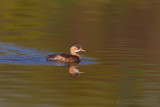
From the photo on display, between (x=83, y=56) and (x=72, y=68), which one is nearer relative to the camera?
(x=72, y=68)

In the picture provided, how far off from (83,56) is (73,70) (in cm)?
216

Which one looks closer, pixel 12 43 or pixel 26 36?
pixel 12 43

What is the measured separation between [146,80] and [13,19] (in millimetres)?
11917

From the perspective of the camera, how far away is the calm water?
380 inches

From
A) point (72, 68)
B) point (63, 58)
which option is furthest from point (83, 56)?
point (72, 68)

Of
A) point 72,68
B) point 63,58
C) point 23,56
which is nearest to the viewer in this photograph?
point 72,68

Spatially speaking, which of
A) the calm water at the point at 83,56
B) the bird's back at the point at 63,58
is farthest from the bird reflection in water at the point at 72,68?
the bird's back at the point at 63,58

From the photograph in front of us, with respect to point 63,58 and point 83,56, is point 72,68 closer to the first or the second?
point 63,58

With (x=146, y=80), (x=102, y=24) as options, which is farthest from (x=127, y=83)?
(x=102, y=24)

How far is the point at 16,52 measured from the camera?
14.6 metres

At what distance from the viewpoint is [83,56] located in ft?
47.4

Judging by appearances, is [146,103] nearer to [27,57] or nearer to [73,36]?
[27,57]

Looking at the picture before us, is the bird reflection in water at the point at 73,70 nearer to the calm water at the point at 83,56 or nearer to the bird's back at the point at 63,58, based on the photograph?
the calm water at the point at 83,56

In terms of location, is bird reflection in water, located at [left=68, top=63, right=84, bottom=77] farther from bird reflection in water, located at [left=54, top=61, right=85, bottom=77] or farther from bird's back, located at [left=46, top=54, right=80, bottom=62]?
bird's back, located at [left=46, top=54, right=80, bottom=62]
